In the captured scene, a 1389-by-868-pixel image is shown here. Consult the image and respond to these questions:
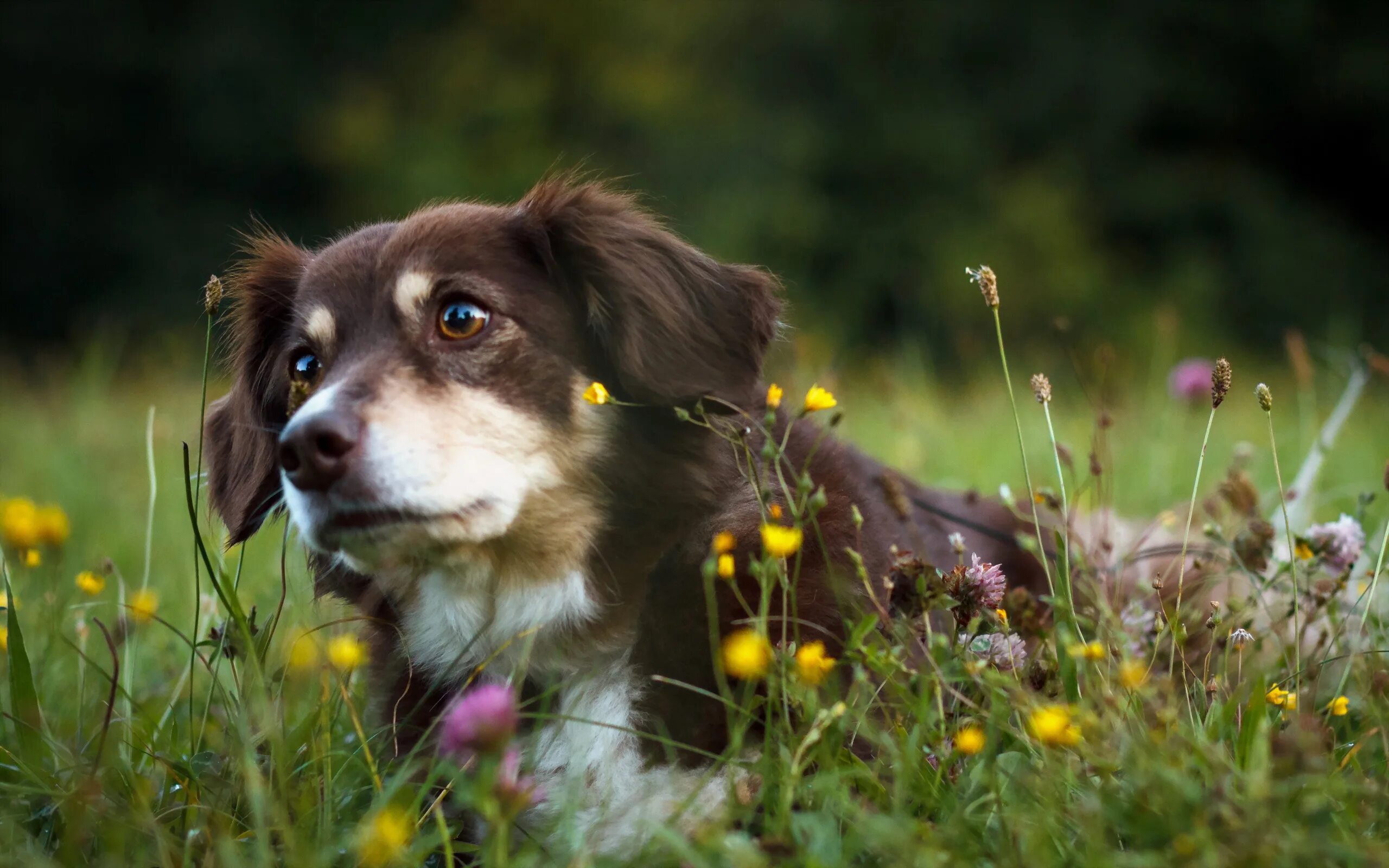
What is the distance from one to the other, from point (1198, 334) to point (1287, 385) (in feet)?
14.8

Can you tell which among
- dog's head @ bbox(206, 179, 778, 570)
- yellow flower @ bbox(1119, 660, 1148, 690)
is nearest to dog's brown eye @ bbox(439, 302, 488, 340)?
dog's head @ bbox(206, 179, 778, 570)

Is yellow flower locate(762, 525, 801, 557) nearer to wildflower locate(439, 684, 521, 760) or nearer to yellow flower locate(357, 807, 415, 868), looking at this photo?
wildflower locate(439, 684, 521, 760)

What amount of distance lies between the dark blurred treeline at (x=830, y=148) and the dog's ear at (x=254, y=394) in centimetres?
953

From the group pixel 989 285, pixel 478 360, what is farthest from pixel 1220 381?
pixel 478 360

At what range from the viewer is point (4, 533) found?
7.99 feet

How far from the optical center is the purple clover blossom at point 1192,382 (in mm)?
4105

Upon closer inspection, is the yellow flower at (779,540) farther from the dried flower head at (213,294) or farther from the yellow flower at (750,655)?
the dried flower head at (213,294)

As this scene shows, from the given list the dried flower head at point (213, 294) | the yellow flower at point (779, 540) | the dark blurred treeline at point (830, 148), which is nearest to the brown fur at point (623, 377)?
the dried flower head at point (213, 294)

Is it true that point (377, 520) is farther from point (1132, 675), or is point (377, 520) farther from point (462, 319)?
point (1132, 675)

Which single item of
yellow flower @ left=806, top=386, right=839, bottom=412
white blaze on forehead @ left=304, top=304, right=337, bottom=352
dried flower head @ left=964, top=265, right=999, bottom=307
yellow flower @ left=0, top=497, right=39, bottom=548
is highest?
dried flower head @ left=964, top=265, right=999, bottom=307

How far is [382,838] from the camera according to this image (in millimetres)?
1301

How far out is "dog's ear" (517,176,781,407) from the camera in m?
2.18

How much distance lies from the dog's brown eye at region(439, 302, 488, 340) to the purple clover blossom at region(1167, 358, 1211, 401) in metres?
2.89

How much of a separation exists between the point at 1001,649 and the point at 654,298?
935 mm
